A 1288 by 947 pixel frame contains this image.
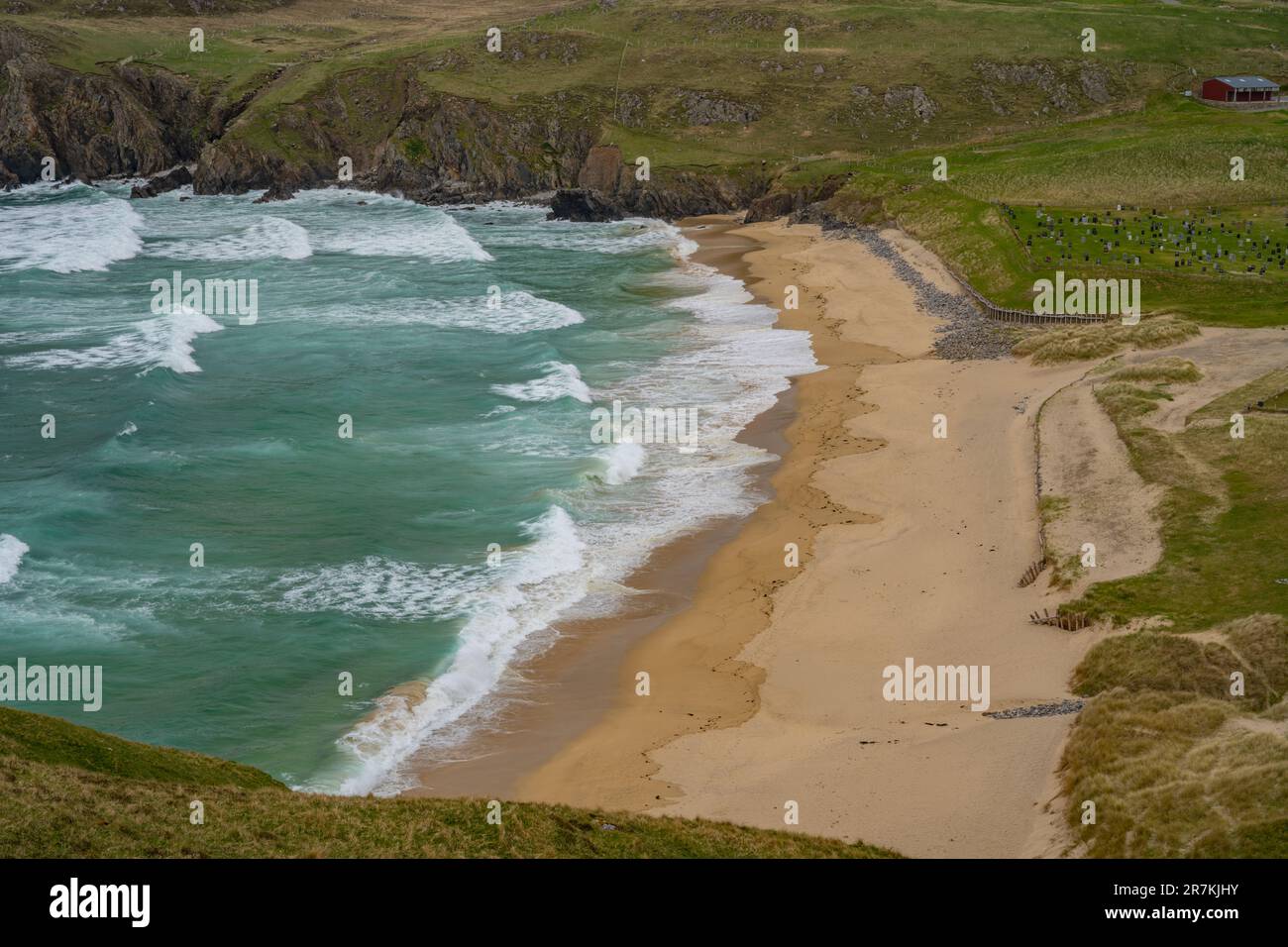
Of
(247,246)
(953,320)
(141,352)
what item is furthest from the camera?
(247,246)

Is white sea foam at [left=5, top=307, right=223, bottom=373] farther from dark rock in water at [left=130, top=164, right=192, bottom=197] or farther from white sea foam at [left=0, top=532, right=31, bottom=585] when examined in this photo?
dark rock in water at [left=130, top=164, right=192, bottom=197]

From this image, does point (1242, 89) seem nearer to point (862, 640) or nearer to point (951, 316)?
point (951, 316)

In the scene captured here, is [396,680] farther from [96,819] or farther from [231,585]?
[96,819]

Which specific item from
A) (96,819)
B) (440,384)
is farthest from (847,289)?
(96,819)

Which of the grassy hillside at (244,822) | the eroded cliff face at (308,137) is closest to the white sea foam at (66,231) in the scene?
the eroded cliff face at (308,137)

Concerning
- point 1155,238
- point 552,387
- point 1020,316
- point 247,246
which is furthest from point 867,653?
point 247,246

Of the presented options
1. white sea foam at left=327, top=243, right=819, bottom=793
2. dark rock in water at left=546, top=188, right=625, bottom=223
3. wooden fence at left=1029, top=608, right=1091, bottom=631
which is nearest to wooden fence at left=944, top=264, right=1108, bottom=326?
white sea foam at left=327, top=243, right=819, bottom=793
